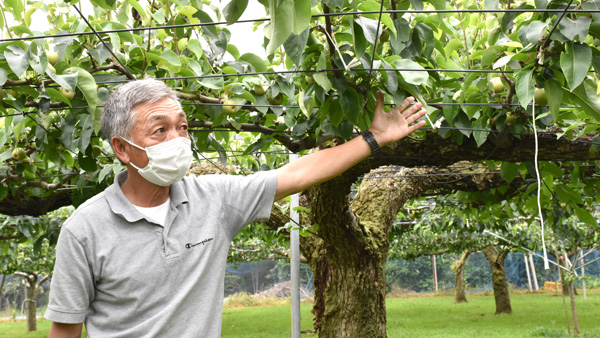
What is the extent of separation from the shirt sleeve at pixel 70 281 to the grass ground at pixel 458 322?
10.3 meters

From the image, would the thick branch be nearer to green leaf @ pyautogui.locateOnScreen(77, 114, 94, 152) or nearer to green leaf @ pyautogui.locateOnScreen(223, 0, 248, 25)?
green leaf @ pyautogui.locateOnScreen(77, 114, 94, 152)

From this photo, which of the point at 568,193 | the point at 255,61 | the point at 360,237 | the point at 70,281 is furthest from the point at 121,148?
the point at 568,193

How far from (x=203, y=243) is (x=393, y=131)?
638mm

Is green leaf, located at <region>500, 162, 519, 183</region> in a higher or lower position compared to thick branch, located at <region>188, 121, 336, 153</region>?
lower

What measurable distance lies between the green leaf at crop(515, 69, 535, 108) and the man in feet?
1.89

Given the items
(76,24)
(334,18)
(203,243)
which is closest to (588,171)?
(334,18)

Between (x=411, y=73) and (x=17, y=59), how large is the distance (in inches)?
41.2

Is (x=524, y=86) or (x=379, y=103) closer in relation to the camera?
→ (x=524, y=86)

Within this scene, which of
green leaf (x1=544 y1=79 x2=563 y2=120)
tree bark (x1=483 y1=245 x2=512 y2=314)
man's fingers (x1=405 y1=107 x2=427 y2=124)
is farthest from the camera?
tree bark (x1=483 y1=245 x2=512 y2=314)

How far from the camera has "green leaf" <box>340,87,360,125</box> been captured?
5.05ft

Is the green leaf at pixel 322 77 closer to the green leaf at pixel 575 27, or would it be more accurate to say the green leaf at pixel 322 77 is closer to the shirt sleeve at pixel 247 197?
the shirt sleeve at pixel 247 197

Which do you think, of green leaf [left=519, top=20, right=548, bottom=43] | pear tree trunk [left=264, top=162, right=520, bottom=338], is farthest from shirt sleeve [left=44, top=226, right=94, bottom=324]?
pear tree trunk [left=264, top=162, right=520, bottom=338]

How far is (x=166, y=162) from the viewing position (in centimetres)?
137

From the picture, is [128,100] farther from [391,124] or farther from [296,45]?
[391,124]
